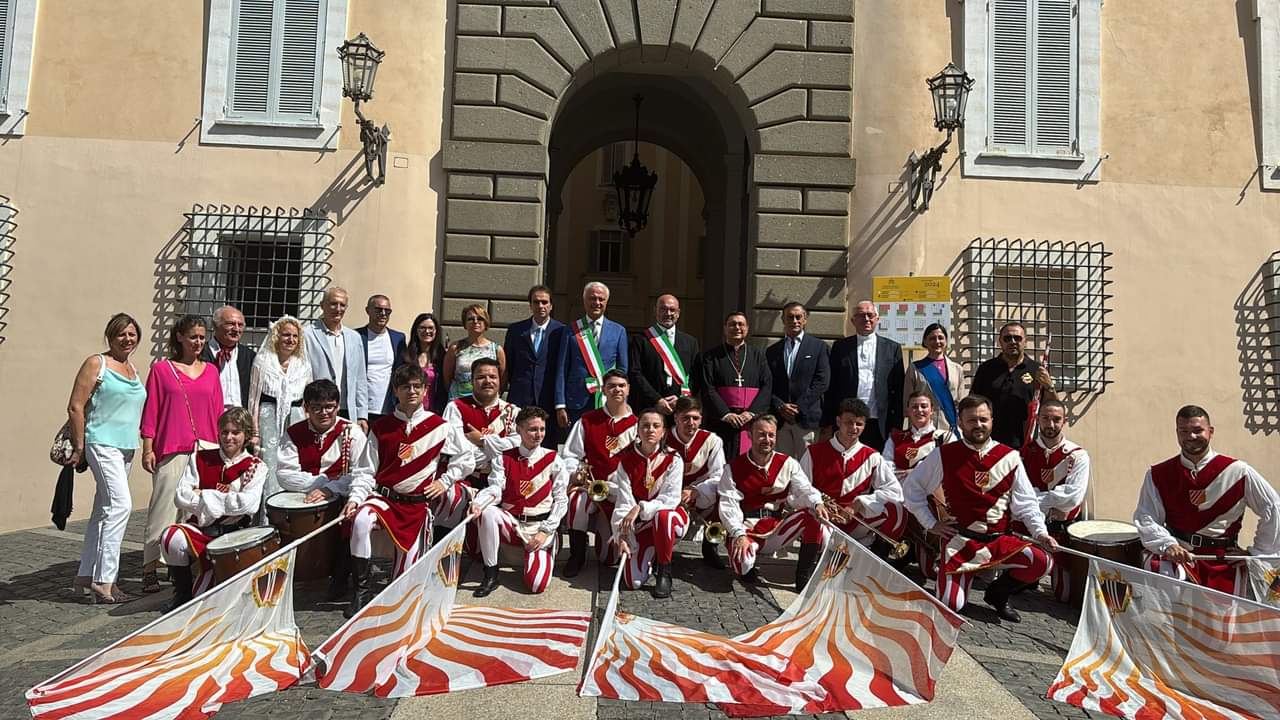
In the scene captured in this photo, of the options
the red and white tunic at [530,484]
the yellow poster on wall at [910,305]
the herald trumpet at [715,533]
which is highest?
the yellow poster on wall at [910,305]

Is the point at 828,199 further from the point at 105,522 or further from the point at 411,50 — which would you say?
the point at 105,522

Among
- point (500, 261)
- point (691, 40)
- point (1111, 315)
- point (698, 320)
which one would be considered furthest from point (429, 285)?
point (698, 320)

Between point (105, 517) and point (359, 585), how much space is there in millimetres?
1628

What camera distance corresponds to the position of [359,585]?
4.66 m

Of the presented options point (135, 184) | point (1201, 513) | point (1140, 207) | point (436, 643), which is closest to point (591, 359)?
point (436, 643)

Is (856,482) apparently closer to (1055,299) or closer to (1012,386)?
(1012,386)

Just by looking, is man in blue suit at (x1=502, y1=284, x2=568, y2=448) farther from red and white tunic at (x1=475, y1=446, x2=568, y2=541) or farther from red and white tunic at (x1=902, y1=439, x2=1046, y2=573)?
red and white tunic at (x1=902, y1=439, x2=1046, y2=573)

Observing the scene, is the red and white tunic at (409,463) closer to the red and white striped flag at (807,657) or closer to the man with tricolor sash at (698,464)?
the man with tricolor sash at (698,464)

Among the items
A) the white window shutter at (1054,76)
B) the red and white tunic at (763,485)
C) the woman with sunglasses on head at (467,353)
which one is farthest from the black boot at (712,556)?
the white window shutter at (1054,76)

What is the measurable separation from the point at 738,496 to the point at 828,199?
14.5 feet

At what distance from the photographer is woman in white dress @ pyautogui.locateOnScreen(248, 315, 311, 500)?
5942 millimetres

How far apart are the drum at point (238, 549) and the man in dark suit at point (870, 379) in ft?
12.7

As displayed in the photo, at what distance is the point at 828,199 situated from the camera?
900 centimetres

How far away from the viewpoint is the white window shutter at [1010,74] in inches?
361
